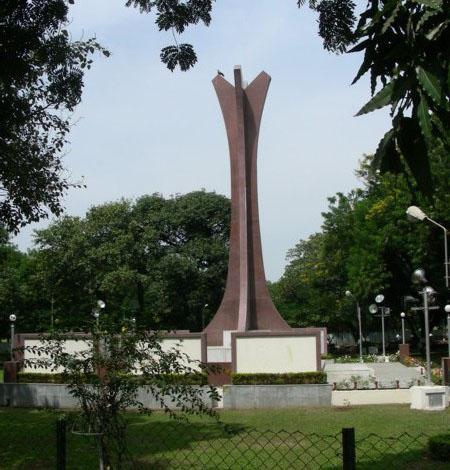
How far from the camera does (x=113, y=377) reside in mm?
5277

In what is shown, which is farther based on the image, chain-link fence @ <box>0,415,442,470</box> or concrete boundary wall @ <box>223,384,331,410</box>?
concrete boundary wall @ <box>223,384,331,410</box>

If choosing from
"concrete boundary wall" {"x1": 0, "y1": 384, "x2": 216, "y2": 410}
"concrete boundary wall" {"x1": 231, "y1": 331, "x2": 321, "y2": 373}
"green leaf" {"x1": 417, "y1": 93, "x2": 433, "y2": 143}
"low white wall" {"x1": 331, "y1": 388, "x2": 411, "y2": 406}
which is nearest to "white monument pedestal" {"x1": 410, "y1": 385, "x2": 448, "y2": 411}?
"low white wall" {"x1": 331, "y1": 388, "x2": 411, "y2": 406}

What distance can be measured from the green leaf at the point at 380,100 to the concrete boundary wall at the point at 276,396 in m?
13.3

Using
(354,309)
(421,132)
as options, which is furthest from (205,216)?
(421,132)

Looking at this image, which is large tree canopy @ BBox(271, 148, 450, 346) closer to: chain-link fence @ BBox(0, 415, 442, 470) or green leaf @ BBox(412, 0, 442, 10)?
chain-link fence @ BBox(0, 415, 442, 470)

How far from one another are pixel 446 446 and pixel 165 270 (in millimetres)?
31517

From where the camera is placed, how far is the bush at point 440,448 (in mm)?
8562

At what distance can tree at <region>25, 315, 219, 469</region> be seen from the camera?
5270 mm

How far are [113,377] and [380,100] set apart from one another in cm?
307

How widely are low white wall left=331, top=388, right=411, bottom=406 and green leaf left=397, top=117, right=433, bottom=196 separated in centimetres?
1313

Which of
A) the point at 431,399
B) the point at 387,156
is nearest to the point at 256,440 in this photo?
the point at 387,156

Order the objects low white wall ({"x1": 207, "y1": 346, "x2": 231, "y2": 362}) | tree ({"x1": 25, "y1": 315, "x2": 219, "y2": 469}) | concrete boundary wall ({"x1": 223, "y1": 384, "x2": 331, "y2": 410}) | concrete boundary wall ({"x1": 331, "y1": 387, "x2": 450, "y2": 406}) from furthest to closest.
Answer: low white wall ({"x1": 207, "y1": 346, "x2": 231, "y2": 362})
concrete boundary wall ({"x1": 331, "y1": 387, "x2": 450, "y2": 406})
concrete boundary wall ({"x1": 223, "y1": 384, "x2": 331, "y2": 410})
tree ({"x1": 25, "y1": 315, "x2": 219, "y2": 469})

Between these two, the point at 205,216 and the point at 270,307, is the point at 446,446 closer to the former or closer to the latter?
the point at 270,307

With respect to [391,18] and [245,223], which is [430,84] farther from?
[245,223]
